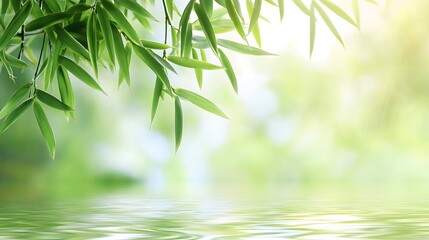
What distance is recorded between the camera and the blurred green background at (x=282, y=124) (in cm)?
895

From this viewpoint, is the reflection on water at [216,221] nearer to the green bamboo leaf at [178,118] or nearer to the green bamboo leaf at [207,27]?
the green bamboo leaf at [178,118]

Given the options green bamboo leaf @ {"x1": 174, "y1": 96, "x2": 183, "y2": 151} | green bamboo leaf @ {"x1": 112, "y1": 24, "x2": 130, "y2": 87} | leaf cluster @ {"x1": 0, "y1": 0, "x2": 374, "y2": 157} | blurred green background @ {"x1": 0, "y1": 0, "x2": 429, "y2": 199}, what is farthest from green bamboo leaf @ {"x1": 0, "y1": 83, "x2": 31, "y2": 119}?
blurred green background @ {"x1": 0, "y1": 0, "x2": 429, "y2": 199}

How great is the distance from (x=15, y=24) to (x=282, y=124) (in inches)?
304

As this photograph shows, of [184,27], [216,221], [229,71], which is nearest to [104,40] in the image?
[184,27]

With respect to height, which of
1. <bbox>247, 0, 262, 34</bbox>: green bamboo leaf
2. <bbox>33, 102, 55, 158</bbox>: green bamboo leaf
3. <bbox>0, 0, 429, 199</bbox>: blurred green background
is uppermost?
<bbox>0, 0, 429, 199</bbox>: blurred green background

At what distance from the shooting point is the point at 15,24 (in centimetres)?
198

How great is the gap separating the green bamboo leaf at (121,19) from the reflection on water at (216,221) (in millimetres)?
544

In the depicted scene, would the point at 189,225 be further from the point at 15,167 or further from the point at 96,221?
the point at 15,167

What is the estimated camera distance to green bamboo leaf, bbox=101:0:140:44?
197cm

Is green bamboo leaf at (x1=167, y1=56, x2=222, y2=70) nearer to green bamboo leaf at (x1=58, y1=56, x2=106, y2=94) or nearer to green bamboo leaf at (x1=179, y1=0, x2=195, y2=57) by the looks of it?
green bamboo leaf at (x1=179, y1=0, x2=195, y2=57)

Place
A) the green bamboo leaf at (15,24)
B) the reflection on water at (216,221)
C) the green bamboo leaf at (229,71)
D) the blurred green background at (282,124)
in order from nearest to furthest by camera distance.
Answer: the green bamboo leaf at (15,24) < the green bamboo leaf at (229,71) < the reflection on water at (216,221) < the blurred green background at (282,124)

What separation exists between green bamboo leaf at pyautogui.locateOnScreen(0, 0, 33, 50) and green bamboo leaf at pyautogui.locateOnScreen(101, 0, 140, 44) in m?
0.18

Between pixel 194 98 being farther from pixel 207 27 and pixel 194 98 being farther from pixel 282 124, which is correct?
pixel 282 124

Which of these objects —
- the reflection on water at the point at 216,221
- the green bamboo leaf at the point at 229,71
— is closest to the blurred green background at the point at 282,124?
the reflection on water at the point at 216,221
